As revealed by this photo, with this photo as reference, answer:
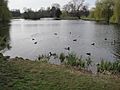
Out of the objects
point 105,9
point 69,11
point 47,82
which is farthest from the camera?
point 69,11

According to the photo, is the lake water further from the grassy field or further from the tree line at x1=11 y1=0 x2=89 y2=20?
the tree line at x1=11 y1=0 x2=89 y2=20

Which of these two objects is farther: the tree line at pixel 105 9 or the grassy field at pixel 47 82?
the tree line at pixel 105 9

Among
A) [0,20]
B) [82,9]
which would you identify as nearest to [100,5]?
[0,20]

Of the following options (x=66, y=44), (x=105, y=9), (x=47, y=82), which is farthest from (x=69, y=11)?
(x=47, y=82)

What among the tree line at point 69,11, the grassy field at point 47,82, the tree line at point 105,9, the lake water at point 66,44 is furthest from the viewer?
the tree line at point 69,11

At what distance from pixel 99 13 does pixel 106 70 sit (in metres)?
75.3

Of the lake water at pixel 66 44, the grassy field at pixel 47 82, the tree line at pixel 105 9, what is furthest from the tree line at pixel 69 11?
the grassy field at pixel 47 82

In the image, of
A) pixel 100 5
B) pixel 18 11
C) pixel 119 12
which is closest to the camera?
pixel 119 12

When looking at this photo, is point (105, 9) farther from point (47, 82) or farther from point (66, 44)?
point (47, 82)

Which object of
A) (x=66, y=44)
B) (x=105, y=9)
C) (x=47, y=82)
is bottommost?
(x=66, y=44)

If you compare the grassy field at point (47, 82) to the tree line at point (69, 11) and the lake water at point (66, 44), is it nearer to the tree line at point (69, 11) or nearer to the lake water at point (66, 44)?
the lake water at point (66, 44)

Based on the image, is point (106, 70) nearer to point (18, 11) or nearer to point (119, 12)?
point (119, 12)

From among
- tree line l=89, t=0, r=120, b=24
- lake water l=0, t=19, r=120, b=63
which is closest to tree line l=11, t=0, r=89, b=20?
tree line l=89, t=0, r=120, b=24

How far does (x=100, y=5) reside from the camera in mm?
85812
